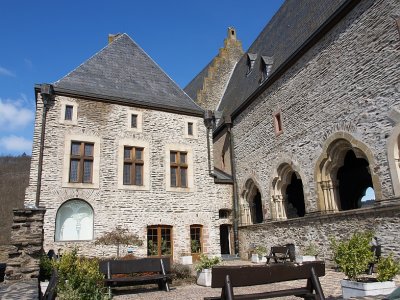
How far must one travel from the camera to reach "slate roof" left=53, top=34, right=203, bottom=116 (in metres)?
13.6

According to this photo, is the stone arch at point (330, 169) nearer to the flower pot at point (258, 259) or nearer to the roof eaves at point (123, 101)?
the flower pot at point (258, 259)

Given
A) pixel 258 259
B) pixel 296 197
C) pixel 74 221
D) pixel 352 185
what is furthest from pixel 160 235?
pixel 352 185

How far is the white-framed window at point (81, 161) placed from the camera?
1237 centimetres

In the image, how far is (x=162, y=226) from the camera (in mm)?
13352

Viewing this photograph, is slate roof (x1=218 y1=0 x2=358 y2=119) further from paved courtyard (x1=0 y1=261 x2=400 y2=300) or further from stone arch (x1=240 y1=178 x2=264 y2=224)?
paved courtyard (x1=0 y1=261 x2=400 y2=300)

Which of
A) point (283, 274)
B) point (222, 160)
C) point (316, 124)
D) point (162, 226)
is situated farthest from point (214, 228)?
point (283, 274)

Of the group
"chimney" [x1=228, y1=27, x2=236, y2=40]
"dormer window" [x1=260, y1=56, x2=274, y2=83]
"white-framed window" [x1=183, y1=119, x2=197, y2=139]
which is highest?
"chimney" [x1=228, y1=27, x2=236, y2=40]

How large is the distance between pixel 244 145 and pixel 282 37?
5.00 m

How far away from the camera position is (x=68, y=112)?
13.0 metres

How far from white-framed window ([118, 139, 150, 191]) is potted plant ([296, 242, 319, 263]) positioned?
6285mm

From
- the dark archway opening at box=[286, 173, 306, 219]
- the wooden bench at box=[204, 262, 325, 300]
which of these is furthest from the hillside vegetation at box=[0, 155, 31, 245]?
the wooden bench at box=[204, 262, 325, 300]

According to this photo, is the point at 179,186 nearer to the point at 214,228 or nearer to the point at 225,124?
the point at 214,228

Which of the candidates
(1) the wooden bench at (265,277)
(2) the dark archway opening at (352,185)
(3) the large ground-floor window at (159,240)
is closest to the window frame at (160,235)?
(3) the large ground-floor window at (159,240)

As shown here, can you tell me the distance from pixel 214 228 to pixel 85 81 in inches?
321
